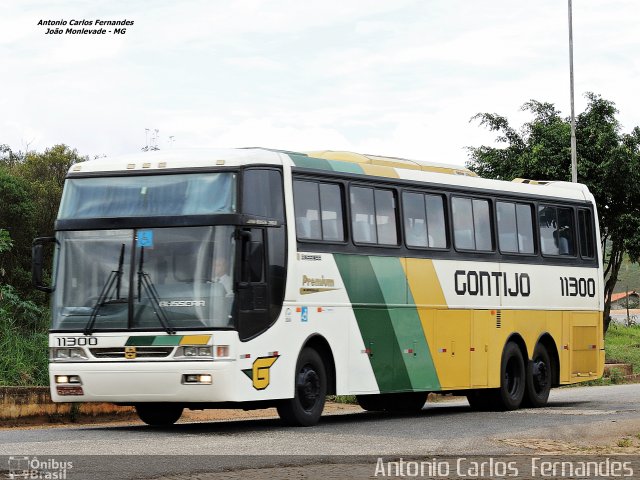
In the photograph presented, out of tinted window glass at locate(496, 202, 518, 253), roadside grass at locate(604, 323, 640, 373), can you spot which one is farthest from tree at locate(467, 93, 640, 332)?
tinted window glass at locate(496, 202, 518, 253)

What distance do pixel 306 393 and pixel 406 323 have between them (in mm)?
2887

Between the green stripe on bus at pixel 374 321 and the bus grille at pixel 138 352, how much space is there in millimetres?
3091

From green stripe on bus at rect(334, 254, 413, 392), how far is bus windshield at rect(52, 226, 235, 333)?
249 centimetres

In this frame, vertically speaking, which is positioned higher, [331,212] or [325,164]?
[325,164]

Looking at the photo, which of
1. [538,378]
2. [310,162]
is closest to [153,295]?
[310,162]

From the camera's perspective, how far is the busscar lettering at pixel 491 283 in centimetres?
2150

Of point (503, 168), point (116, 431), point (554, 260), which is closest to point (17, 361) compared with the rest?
point (116, 431)

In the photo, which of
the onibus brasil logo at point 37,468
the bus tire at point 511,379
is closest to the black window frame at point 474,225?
the bus tire at point 511,379

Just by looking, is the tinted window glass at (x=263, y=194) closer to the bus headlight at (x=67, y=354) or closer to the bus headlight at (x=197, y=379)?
the bus headlight at (x=197, y=379)

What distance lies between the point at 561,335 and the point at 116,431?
32.6 ft

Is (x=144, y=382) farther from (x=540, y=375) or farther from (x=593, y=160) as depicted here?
(x=593, y=160)

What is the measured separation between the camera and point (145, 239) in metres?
16.9

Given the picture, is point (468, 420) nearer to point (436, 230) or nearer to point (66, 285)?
point (436, 230)

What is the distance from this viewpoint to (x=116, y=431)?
1719cm
